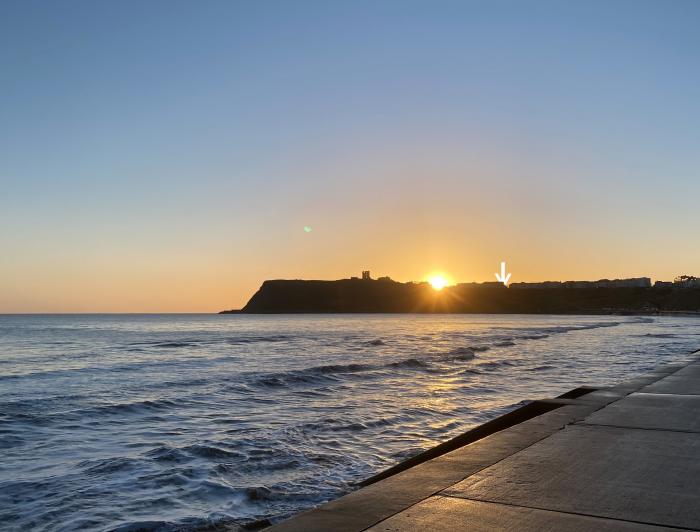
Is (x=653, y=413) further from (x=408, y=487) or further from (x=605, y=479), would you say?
(x=408, y=487)

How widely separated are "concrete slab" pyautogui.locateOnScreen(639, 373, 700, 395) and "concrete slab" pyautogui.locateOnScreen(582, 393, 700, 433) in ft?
2.50

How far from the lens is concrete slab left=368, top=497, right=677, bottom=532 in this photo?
4.21 m

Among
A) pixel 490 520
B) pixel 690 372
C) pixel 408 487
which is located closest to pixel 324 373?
pixel 690 372

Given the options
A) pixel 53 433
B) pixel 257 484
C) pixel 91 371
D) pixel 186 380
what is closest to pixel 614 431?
pixel 257 484

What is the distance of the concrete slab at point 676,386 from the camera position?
11859 millimetres

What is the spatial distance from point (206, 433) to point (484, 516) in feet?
28.7

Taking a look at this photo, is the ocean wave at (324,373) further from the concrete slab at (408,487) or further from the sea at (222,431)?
the concrete slab at (408,487)

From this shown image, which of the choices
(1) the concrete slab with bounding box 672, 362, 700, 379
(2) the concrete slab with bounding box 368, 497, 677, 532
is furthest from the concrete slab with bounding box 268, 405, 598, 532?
(1) the concrete slab with bounding box 672, 362, 700, 379

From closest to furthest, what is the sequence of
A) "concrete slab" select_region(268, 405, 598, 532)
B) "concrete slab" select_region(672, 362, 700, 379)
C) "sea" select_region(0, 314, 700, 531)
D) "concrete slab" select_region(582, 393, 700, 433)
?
"concrete slab" select_region(268, 405, 598, 532), "sea" select_region(0, 314, 700, 531), "concrete slab" select_region(582, 393, 700, 433), "concrete slab" select_region(672, 362, 700, 379)

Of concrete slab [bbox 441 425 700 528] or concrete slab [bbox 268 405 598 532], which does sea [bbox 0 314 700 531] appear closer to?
concrete slab [bbox 268 405 598 532]

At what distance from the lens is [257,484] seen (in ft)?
27.8

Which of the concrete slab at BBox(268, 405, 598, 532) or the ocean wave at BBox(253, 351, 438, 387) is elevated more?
the concrete slab at BBox(268, 405, 598, 532)

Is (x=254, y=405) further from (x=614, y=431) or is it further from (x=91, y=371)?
(x=91, y=371)

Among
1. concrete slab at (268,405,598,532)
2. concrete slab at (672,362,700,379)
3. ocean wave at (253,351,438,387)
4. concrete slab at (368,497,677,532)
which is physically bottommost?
ocean wave at (253,351,438,387)
